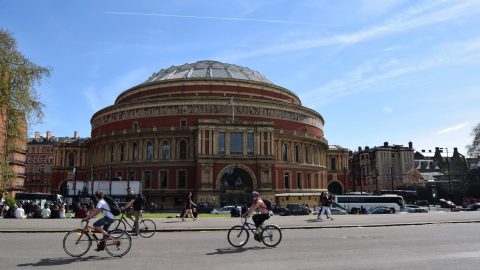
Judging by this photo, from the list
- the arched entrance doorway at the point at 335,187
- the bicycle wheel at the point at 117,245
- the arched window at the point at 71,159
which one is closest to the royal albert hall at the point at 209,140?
the arched window at the point at 71,159

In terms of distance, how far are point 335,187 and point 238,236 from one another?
75.4 m

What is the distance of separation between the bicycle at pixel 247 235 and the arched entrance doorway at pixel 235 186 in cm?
4041

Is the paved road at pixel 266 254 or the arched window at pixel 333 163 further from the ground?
the arched window at pixel 333 163

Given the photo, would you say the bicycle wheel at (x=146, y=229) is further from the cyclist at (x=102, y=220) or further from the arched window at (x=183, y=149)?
the arched window at (x=183, y=149)

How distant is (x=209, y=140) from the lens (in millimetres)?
53219

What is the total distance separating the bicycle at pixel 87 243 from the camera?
35.1 ft

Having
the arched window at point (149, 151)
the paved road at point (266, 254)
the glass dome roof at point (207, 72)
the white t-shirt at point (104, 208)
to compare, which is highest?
the glass dome roof at point (207, 72)

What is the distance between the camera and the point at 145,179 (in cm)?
5675

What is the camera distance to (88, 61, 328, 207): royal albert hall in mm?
53406

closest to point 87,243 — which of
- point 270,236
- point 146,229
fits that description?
point 270,236

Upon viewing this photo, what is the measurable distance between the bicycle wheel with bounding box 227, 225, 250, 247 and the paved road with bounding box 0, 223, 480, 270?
209 mm

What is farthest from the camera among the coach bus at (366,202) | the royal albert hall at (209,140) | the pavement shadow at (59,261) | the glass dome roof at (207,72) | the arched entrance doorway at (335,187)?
the arched entrance doorway at (335,187)

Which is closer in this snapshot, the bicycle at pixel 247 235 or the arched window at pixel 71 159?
the bicycle at pixel 247 235

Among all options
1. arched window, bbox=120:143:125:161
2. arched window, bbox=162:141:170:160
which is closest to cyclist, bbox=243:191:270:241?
arched window, bbox=162:141:170:160
